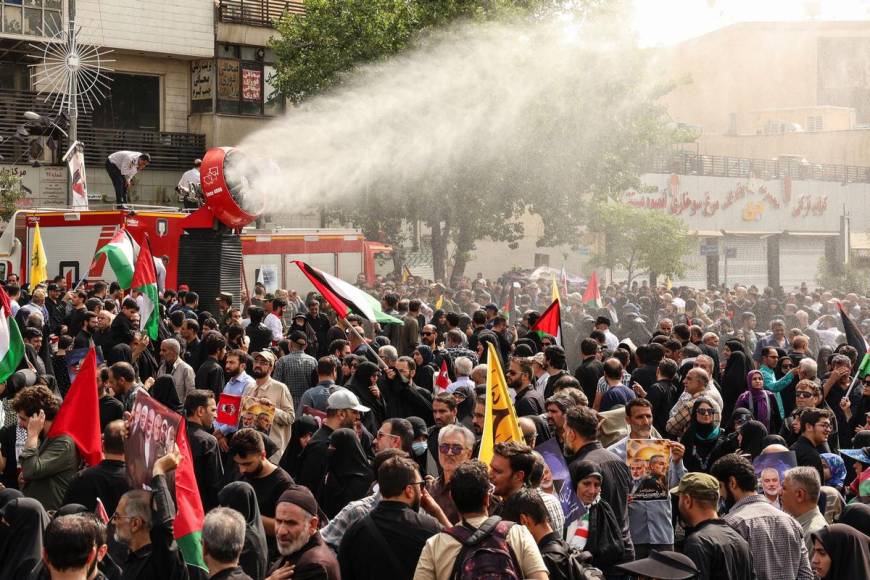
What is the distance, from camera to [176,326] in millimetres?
14094

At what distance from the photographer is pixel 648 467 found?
25.1 ft

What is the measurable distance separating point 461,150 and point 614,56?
5.09 m

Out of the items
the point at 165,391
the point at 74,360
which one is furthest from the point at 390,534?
the point at 74,360

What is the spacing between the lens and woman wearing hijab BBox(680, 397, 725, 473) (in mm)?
9258

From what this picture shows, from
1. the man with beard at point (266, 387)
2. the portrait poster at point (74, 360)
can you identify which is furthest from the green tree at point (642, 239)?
the man with beard at point (266, 387)

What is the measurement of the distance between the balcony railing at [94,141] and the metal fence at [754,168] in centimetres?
1592

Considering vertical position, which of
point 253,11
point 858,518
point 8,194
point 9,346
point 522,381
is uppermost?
point 253,11

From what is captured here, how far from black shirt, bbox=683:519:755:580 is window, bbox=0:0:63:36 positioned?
30795 mm

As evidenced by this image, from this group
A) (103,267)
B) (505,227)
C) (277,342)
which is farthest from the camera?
(505,227)

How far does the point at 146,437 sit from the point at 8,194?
80.8ft

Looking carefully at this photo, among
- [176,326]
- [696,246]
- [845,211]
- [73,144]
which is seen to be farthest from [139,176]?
[845,211]

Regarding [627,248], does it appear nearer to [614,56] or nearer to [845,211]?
[614,56]

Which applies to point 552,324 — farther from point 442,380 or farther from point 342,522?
point 342,522

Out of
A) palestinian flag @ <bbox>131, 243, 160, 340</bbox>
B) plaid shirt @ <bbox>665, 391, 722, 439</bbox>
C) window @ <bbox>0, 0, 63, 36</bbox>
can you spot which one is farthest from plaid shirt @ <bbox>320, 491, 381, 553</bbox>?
window @ <bbox>0, 0, 63, 36</bbox>
